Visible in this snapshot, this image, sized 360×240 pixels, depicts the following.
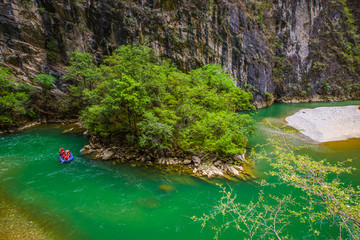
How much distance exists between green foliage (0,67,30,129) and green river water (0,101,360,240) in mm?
6239

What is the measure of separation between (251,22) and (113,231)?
47731mm

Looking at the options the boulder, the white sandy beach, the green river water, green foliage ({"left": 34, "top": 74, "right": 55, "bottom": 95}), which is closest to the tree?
the green river water

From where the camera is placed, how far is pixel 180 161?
12.9 meters

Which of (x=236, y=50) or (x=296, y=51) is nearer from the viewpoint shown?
(x=236, y=50)

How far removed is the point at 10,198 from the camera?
8711 millimetres

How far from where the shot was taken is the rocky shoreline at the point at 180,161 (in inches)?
456

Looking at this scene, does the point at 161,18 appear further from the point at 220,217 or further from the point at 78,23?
the point at 220,217

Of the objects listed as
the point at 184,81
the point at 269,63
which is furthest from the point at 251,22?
the point at 184,81

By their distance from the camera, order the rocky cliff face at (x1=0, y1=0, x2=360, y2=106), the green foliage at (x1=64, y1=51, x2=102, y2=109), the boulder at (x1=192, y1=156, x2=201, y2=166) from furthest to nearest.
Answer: the rocky cliff face at (x1=0, y1=0, x2=360, y2=106), the green foliage at (x1=64, y1=51, x2=102, y2=109), the boulder at (x1=192, y1=156, x2=201, y2=166)

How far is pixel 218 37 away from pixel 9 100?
115ft

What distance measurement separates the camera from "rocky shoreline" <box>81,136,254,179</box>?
11.6 meters

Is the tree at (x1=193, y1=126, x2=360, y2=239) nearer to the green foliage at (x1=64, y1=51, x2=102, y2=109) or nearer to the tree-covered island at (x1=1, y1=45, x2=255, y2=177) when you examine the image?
the tree-covered island at (x1=1, y1=45, x2=255, y2=177)

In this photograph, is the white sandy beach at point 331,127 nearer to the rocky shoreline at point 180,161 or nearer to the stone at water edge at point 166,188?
the rocky shoreline at point 180,161

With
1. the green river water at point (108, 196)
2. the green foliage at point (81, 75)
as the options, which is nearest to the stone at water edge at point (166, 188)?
the green river water at point (108, 196)
